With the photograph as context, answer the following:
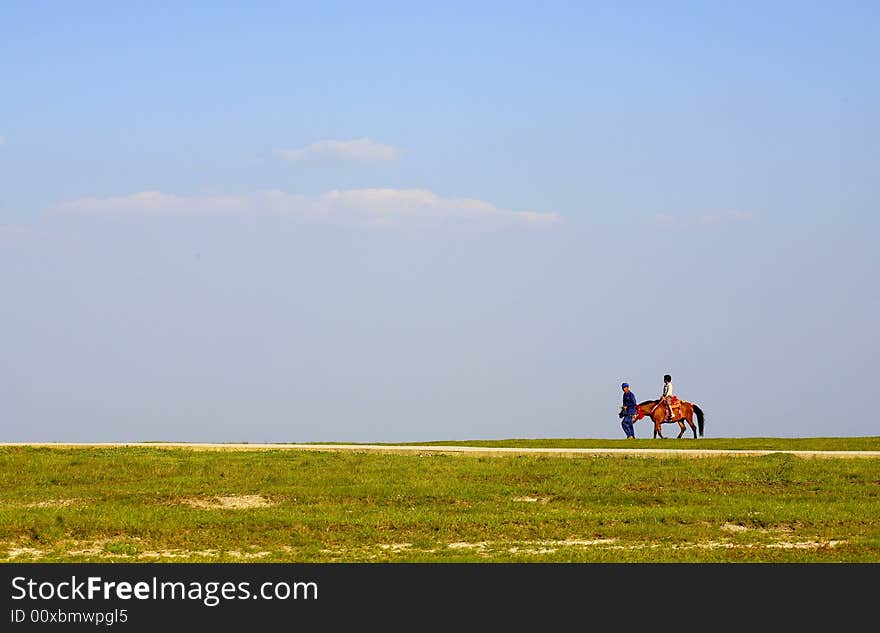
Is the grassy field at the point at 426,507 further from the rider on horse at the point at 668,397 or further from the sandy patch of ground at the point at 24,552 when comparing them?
the rider on horse at the point at 668,397

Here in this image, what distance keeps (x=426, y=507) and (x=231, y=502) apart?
4070 millimetres

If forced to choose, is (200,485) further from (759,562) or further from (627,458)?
(759,562)

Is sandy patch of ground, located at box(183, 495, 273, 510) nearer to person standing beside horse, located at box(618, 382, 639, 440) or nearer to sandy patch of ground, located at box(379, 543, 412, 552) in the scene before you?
sandy patch of ground, located at box(379, 543, 412, 552)

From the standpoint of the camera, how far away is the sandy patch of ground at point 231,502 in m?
27.7

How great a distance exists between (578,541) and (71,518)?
377 inches

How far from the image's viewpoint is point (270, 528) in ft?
82.2

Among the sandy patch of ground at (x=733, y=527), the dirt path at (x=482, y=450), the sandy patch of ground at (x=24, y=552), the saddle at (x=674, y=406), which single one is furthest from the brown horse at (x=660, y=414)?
the sandy patch of ground at (x=24, y=552)

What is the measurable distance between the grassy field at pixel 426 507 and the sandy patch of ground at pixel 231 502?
61mm

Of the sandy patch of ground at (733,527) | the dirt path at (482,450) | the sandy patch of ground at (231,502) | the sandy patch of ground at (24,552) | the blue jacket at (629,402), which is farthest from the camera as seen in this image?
the blue jacket at (629,402)

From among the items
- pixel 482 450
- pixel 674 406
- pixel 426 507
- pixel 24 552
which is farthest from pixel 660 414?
pixel 24 552
